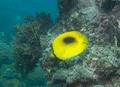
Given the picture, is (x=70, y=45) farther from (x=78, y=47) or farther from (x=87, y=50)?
(x=87, y=50)

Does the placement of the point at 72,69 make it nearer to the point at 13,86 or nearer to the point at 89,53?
the point at 89,53

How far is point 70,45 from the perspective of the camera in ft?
16.2

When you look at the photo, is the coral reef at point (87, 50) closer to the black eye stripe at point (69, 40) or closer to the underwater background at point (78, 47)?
the underwater background at point (78, 47)

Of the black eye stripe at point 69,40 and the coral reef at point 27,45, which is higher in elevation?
→ the coral reef at point 27,45

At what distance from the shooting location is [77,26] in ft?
21.3

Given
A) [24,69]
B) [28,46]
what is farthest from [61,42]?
[24,69]

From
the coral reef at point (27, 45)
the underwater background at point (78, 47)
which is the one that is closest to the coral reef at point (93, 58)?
the underwater background at point (78, 47)

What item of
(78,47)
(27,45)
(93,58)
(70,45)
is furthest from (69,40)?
(27,45)

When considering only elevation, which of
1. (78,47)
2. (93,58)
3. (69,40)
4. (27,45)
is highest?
(27,45)

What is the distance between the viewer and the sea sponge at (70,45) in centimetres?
491

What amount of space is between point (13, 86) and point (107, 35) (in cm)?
592

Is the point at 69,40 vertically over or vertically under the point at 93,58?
over

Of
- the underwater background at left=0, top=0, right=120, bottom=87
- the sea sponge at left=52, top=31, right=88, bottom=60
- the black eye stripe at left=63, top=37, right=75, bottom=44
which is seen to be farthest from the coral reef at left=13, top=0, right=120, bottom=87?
the black eye stripe at left=63, top=37, right=75, bottom=44

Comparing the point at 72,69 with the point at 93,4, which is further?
the point at 93,4
